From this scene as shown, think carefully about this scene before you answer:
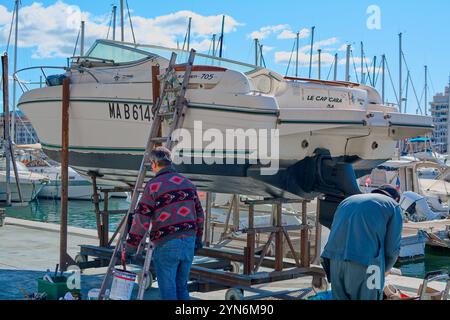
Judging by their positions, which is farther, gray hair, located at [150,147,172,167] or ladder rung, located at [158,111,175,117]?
ladder rung, located at [158,111,175,117]

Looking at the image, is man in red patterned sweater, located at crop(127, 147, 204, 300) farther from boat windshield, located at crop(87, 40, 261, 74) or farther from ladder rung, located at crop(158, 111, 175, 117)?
boat windshield, located at crop(87, 40, 261, 74)

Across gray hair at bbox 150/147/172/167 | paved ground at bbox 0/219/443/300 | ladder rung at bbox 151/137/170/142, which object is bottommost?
paved ground at bbox 0/219/443/300

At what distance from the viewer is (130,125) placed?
7.36 meters

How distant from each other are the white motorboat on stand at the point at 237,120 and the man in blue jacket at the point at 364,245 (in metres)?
2.15

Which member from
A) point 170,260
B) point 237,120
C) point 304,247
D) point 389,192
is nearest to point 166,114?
point 237,120

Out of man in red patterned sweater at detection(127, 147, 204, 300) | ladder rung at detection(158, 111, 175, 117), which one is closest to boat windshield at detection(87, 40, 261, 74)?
ladder rung at detection(158, 111, 175, 117)

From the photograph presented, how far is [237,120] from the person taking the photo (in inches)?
255

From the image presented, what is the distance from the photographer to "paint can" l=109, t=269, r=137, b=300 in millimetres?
5250

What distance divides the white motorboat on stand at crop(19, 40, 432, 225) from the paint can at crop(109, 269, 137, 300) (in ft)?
6.27

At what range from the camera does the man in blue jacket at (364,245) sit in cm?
432

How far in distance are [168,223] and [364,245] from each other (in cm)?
159

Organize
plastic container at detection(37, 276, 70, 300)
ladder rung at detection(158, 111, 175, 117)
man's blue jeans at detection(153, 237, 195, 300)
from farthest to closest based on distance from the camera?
1. ladder rung at detection(158, 111, 175, 117)
2. plastic container at detection(37, 276, 70, 300)
3. man's blue jeans at detection(153, 237, 195, 300)

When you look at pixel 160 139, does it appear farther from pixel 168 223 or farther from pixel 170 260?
pixel 170 260
